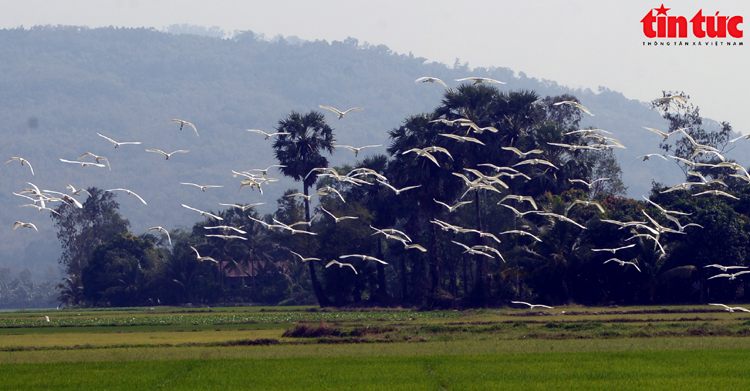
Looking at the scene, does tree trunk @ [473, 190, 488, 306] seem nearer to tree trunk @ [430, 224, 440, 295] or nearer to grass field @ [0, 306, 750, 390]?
tree trunk @ [430, 224, 440, 295]

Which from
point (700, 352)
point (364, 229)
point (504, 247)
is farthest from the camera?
point (364, 229)

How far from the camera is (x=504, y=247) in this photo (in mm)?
57719

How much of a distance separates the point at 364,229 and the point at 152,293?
3595 cm

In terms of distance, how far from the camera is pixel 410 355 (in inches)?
1005

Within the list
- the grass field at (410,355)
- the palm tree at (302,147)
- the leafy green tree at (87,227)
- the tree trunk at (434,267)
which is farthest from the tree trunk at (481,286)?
the leafy green tree at (87,227)

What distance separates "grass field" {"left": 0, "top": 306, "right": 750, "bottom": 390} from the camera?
19891 mm

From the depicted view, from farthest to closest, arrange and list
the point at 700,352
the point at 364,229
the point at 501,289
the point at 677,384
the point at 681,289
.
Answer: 1. the point at 364,229
2. the point at 501,289
3. the point at 681,289
4. the point at 700,352
5. the point at 677,384

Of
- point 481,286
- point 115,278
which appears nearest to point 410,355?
point 481,286

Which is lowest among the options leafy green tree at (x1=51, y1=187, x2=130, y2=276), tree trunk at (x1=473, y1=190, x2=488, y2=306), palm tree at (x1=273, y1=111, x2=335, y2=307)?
tree trunk at (x1=473, y1=190, x2=488, y2=306)

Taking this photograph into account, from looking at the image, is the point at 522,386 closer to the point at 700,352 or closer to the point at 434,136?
the point at 700,352

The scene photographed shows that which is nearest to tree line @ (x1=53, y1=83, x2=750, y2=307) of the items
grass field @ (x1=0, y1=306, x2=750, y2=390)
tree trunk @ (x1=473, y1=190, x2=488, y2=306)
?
tree trunk @ (x1=473, y1=190, x2=488, y2=306)

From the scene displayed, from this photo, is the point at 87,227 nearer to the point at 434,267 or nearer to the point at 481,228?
the point at 434,267

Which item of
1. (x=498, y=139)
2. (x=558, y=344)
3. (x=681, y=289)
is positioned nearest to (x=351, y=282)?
(x=498, y=139)

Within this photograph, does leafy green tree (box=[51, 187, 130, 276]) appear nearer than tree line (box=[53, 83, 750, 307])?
No
